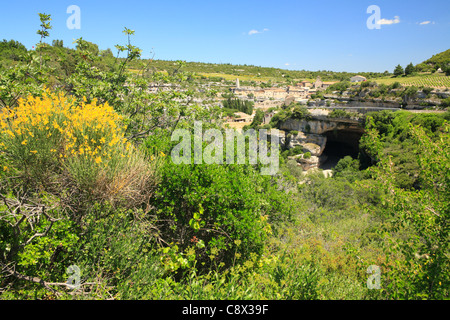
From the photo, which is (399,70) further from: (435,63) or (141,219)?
(141,219)

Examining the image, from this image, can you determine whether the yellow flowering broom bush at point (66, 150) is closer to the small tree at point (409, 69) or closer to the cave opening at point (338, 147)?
the cave opening at point (338, 147)

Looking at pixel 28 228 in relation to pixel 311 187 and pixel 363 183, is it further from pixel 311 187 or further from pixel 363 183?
pixel 311 187

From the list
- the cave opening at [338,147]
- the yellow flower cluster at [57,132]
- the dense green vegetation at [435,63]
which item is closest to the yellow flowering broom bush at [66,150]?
the yellow flower cluster at [57,132]

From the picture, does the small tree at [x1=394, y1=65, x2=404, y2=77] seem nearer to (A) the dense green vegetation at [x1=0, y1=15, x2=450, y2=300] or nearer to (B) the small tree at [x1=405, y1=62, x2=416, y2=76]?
(B) the small tree at [x1=405, y1=62, x2=416, y2=76]

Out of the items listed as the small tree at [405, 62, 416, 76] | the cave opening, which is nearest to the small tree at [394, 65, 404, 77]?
the small tree at [405, 62, 416, 76]

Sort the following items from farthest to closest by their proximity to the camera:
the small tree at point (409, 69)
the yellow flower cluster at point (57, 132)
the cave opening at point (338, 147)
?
the small tree at point (409, 69) → the cave opening at point (338, 147) → the yellow flower cluster at point (57, 132)

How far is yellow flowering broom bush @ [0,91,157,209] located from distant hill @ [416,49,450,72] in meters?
79.3

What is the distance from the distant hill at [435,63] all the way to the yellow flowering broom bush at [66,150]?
79.3 meters

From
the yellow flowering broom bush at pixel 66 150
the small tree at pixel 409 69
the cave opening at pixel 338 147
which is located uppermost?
the small tree at pixel 409 69

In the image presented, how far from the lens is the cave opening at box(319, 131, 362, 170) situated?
4078cm

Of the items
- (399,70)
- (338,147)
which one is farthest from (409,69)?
(338,147)

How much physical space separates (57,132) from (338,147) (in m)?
47.9

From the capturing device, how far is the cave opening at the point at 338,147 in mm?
40781

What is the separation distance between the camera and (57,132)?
10.1 ft
